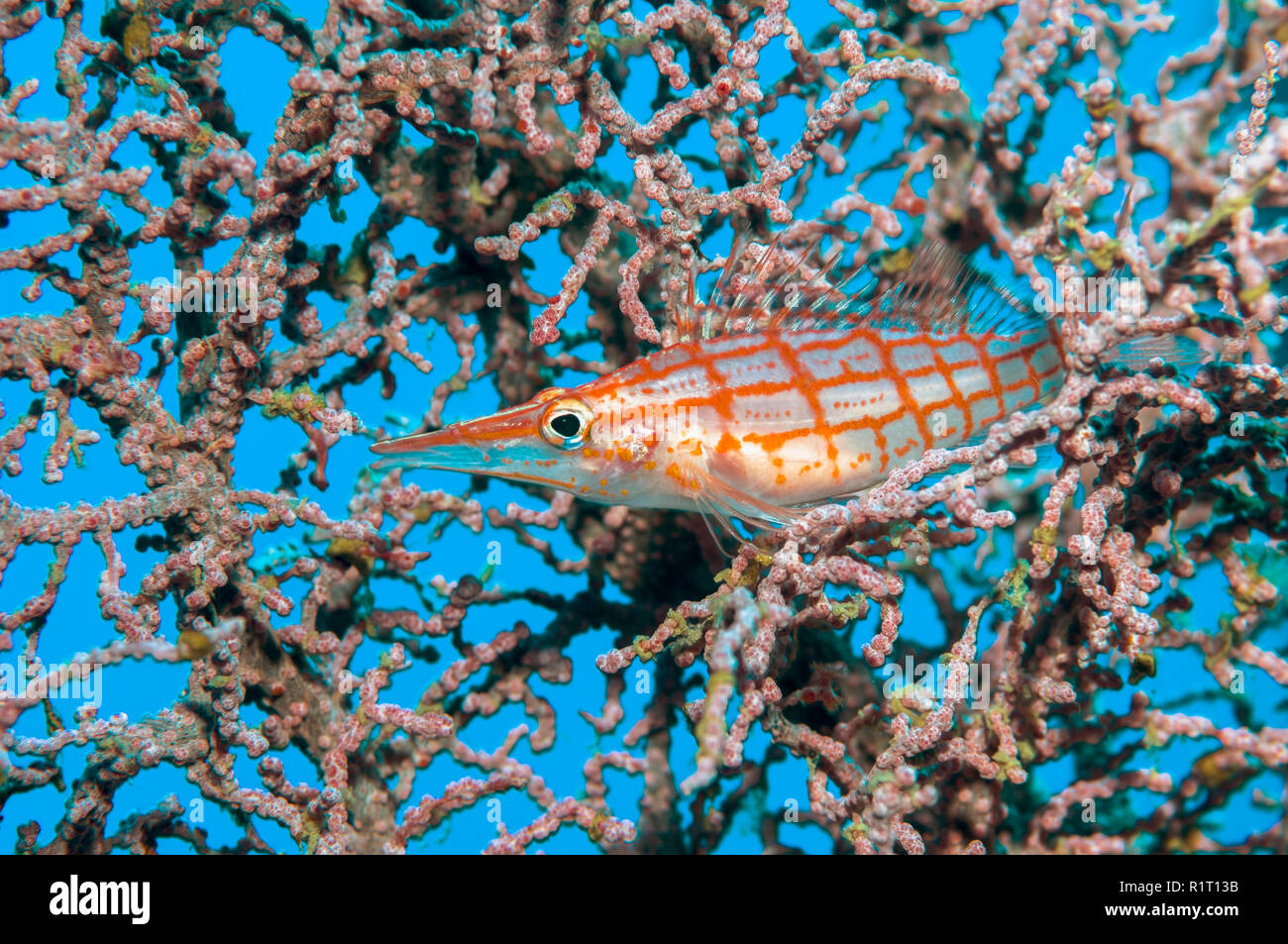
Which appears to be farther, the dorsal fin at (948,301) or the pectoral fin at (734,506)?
the dorsal fin at (948,301)

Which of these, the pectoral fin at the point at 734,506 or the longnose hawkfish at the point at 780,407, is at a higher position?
the longnose hawkfish at the point at 780,407

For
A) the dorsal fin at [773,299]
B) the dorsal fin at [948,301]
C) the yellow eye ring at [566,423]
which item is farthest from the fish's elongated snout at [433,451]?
the dorsal fin at [948,301]

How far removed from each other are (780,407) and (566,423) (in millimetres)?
873

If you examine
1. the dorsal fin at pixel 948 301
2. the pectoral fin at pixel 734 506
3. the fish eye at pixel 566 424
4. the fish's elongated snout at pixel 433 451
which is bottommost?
the pectoral fin at pixel 734 506

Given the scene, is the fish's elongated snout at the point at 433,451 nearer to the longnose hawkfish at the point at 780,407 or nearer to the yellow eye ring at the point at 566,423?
the longnose hawkfish at the point at 780,407

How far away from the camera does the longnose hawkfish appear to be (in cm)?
287

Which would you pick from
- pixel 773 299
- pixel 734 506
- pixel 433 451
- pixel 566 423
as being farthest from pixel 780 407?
pixel 433 451

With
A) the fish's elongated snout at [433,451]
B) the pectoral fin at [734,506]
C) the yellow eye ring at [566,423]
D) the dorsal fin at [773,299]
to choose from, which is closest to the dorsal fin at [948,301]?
the dorsal fin at [773,299]

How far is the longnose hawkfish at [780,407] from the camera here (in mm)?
2867

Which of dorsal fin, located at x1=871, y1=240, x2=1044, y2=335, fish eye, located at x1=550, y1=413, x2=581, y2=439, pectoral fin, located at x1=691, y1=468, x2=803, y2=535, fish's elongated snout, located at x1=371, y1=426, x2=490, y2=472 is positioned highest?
dorsal fin, located at x1=871, y1=240, x2=1044, y2=335

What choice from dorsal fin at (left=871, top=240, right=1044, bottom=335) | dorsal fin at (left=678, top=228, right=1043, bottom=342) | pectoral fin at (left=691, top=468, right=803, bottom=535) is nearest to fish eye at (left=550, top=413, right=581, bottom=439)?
pectoral fin at (left=691, top=468, right=803, bottom=535)

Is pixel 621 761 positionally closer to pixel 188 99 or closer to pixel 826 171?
pixel 826 171

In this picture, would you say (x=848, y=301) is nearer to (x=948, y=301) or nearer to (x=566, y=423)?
(x=948, y=301)

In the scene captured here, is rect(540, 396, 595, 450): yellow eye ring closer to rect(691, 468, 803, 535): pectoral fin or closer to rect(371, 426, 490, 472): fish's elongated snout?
rect(371, 426, 490, 472): fish's elongated snout
